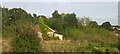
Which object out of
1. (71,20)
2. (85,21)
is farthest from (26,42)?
(71,20)

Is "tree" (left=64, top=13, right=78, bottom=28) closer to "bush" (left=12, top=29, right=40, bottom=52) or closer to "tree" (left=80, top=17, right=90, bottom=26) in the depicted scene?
"tree" (left=80, top=17, right=90, bottom=26)

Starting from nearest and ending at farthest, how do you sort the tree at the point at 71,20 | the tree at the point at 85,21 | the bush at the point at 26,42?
the bush at the point at 26,42, the tree at the point at 85,21, the tree at the point at 71,20

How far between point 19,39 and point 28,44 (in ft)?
0.91

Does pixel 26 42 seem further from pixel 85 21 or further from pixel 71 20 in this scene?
pixel 71 20

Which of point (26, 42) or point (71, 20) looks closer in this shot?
point (26, 42)

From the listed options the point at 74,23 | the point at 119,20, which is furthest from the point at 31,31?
the point at 74,23

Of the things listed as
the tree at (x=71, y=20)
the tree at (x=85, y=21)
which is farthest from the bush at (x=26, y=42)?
the tree at (x=85, y=21)

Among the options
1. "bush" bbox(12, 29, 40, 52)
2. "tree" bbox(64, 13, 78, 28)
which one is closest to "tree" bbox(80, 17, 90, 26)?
"tree" bbox(64, 13, 78, 28)

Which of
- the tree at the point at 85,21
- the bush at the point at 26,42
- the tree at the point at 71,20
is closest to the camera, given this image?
the bush at the point at 26,42

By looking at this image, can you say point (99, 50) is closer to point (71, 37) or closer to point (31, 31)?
point (31, 31)

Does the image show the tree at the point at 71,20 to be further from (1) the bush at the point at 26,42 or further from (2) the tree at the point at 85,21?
(1) the bush at the point at 26,42

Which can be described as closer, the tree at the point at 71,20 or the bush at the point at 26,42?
the bush at the point at 26,42

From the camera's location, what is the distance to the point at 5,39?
7348 mm

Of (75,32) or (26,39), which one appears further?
(75,32)
